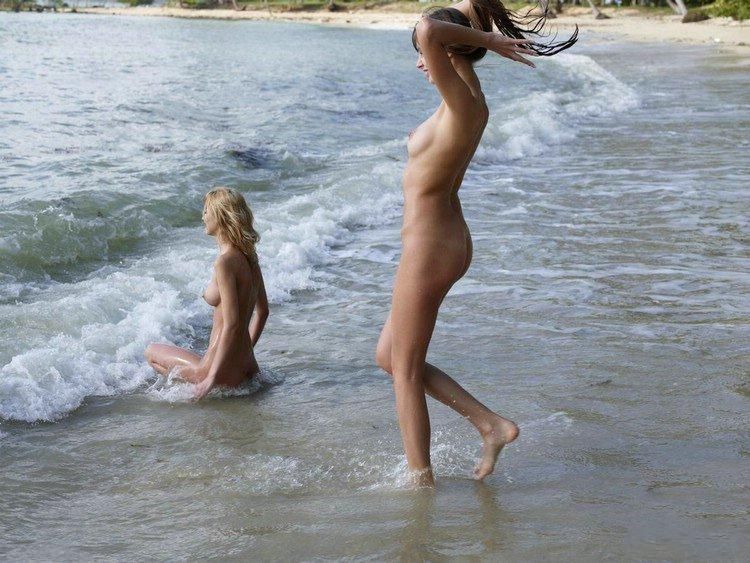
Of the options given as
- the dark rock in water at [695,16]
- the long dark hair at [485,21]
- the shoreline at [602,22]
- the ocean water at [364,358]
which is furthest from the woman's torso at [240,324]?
Answer: the dark rock in water at [695,16]

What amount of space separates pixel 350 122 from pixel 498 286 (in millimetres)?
12710

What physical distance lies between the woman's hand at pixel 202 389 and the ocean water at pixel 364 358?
6cm

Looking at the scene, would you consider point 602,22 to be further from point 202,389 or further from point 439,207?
point 439,207

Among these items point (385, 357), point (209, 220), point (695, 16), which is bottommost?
point (385, 357)

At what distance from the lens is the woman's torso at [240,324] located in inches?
204

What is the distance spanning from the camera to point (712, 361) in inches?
205

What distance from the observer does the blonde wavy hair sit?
5.17 metres

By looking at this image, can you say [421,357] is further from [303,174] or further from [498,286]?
[303,174]

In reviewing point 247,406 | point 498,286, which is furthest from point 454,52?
point 498,286

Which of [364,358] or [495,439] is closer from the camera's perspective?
[495,439]

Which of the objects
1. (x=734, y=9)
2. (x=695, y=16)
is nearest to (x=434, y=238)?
(x=734, y=9)

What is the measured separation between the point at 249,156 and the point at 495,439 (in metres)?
11.0

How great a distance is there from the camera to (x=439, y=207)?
3.59 m

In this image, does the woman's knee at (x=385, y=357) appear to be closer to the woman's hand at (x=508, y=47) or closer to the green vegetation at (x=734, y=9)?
the woman's hand at (x=508, y=47)
